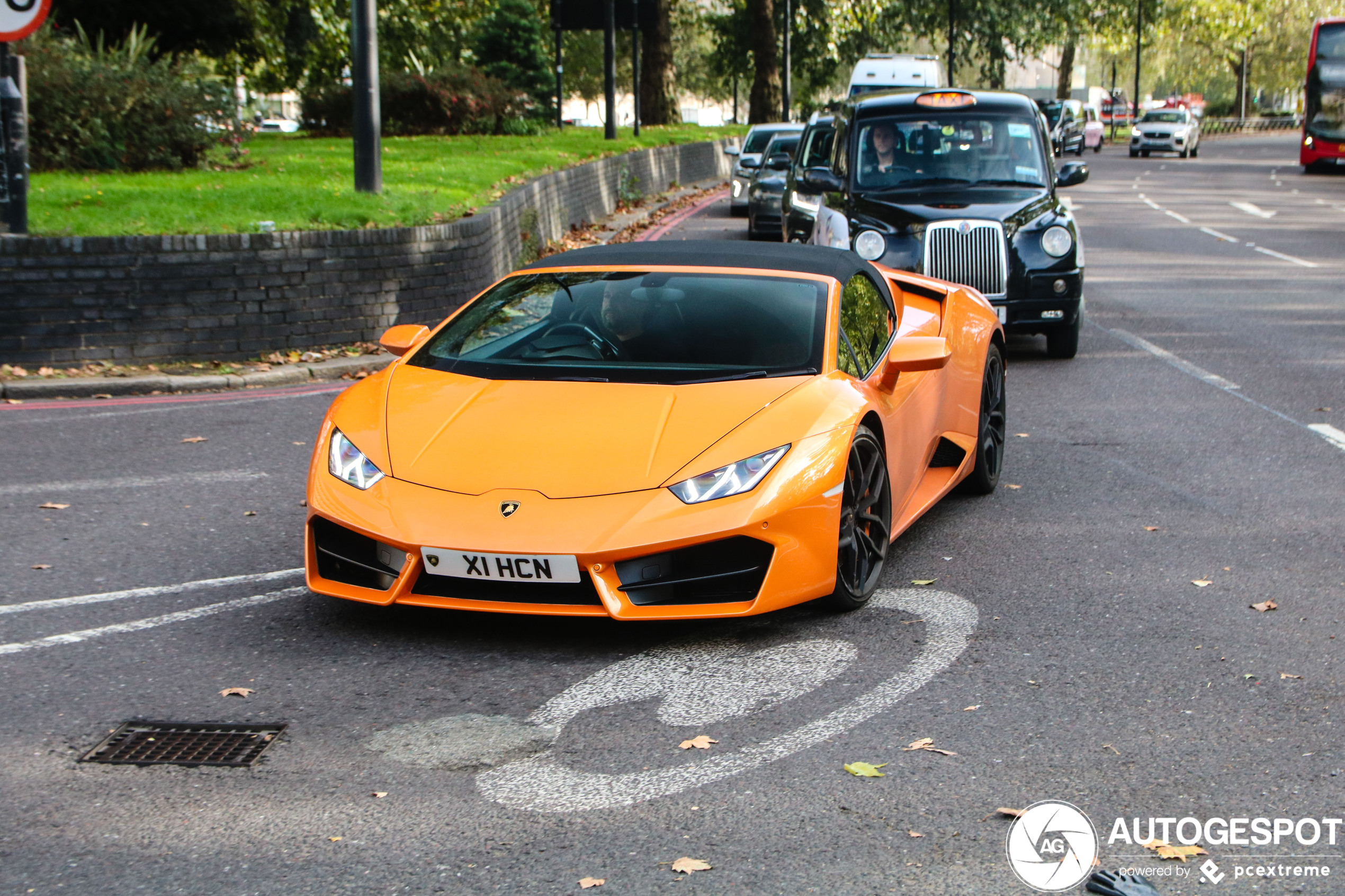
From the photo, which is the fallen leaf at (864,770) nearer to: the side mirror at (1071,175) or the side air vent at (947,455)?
the side air vent at (947,455)

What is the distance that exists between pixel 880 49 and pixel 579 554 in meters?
63.6

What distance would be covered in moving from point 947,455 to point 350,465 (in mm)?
2917

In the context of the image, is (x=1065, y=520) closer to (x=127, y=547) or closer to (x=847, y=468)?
(x=847, y=468)

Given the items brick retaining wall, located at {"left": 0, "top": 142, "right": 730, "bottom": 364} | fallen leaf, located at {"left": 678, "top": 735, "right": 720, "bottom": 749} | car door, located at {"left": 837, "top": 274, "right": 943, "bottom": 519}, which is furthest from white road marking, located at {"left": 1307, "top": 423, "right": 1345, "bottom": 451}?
brick retaining wall, located at {"left": 0, "top": 142, "right": 730, "bottom": 364}

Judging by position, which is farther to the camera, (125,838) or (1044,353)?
(1044,353)

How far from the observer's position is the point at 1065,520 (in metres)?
6.73

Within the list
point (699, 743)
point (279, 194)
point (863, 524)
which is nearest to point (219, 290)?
point (279, 194)

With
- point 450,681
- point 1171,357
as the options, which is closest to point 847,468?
point 450,681

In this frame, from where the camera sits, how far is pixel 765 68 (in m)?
49.3

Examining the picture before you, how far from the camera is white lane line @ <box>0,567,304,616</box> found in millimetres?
5457

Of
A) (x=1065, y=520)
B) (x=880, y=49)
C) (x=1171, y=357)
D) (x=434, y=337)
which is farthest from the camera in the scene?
(x=880, y=49)

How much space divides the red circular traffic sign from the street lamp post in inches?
118

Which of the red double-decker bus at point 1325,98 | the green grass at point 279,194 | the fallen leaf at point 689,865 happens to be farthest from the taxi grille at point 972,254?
the red double-decker bus at point 1325,98

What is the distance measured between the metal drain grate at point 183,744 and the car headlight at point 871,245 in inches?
314
